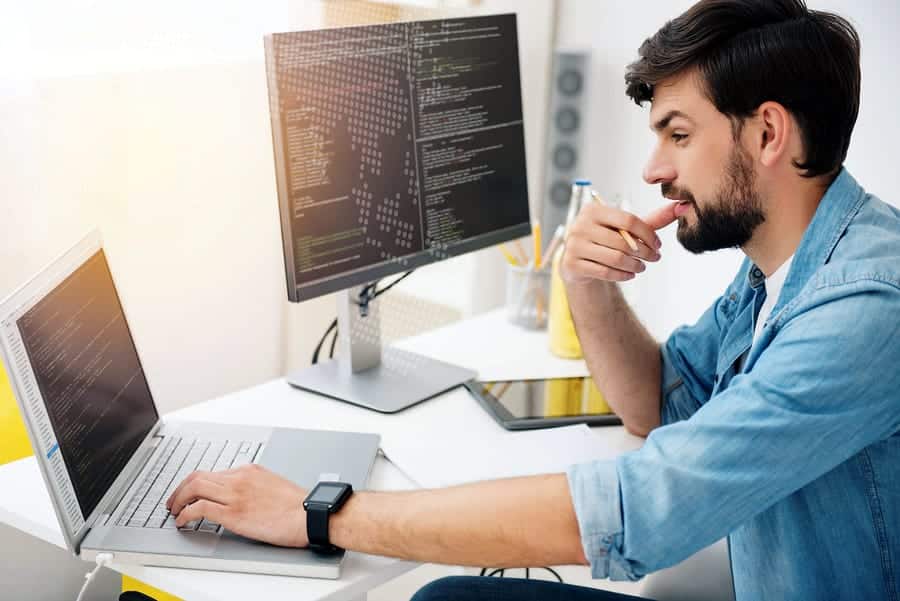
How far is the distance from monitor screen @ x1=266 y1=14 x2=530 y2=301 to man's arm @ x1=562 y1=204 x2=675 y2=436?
20 cm

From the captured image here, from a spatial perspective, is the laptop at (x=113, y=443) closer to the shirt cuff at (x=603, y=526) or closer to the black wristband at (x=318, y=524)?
the black wristband at (x=318, y=524)

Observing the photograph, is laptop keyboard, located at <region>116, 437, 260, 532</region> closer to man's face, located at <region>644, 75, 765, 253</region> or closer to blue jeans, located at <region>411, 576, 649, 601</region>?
blue jeans, located at <region>411, 576, 649, 601</region>

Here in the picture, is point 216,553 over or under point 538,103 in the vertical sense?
under

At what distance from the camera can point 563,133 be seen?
7.34 feet

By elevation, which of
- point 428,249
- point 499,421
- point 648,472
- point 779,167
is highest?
point 779,167

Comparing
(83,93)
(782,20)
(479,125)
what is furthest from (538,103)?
(782,20)

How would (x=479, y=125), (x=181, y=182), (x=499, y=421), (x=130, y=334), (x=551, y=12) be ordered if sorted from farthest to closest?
(x=551, y=12) < (x=181, y=182) < (x=479, y=125) < (x=499, y=421) < (x=130, y=334)

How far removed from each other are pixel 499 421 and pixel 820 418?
0.55 meters

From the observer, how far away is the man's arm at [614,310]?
135 cm

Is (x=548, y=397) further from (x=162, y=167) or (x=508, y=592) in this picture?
→ (x=162, y=167)

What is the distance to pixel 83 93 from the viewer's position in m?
1.67

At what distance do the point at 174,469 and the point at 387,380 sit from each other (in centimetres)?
40

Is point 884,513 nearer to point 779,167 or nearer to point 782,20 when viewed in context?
point 779,167

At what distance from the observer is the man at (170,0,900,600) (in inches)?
35.8
